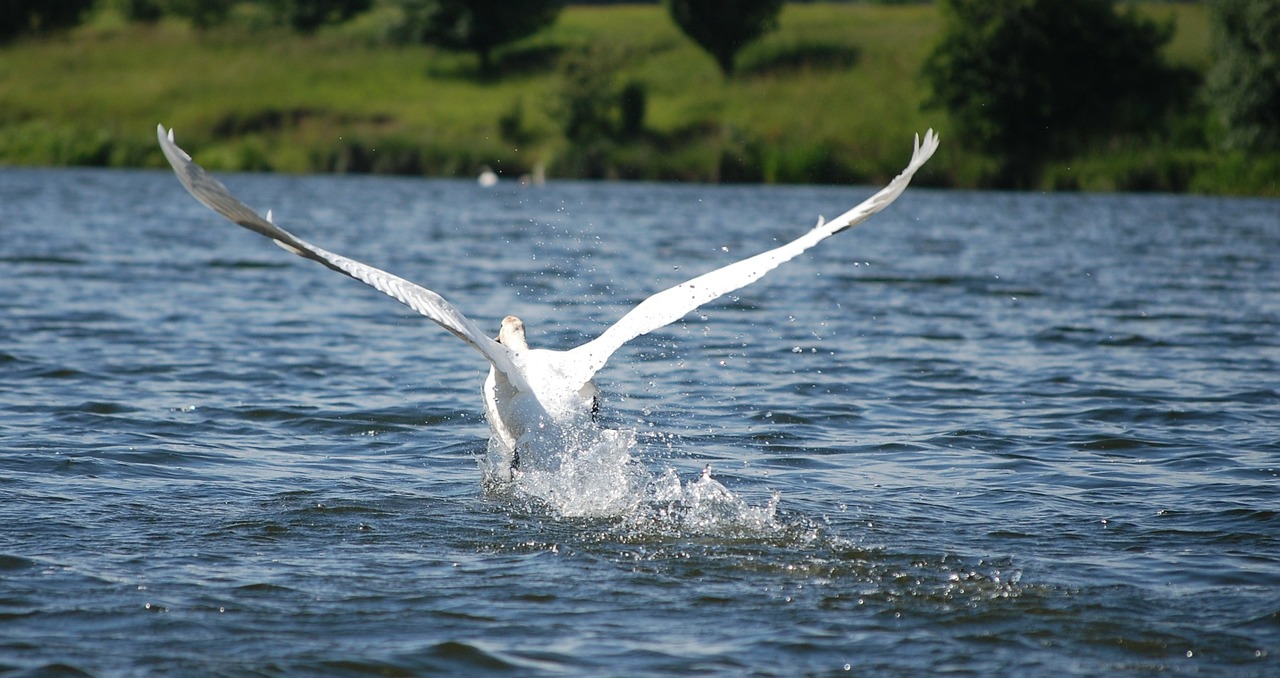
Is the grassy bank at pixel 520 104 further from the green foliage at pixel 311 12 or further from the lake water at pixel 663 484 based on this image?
the lake water at pixel 663 484

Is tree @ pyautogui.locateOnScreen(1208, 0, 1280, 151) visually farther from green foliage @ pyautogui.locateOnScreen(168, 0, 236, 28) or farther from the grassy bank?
green foliage @ pyautogui.locateOnScreen(168, 0, 236, 28)

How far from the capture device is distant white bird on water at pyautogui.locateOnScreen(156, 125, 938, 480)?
7.07 meters

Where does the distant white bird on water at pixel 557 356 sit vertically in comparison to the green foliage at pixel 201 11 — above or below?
below

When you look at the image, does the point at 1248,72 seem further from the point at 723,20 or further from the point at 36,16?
the point at 36,16

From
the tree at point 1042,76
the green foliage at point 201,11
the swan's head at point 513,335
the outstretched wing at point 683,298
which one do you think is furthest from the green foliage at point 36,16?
the outstretched wing at point 683,298

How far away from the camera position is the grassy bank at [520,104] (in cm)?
4791

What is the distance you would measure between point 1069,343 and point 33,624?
10.4m

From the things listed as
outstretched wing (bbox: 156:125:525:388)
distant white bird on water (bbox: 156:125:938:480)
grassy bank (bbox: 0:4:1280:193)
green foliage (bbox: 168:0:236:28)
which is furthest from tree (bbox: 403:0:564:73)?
outstretched wing (bbox: 156:125:525:388)

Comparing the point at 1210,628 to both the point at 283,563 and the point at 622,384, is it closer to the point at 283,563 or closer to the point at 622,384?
the point at 283,563

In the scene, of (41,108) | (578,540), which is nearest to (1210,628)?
(578,540)

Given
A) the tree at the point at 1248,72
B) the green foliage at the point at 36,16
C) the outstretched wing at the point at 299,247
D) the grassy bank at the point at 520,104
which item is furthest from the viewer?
the green foliage at the point at 36,16

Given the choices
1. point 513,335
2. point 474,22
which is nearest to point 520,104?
point 474,22

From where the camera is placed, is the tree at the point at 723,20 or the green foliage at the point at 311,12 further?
the green foliage at the point at 311,12

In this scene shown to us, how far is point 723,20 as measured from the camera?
68.2 meters
